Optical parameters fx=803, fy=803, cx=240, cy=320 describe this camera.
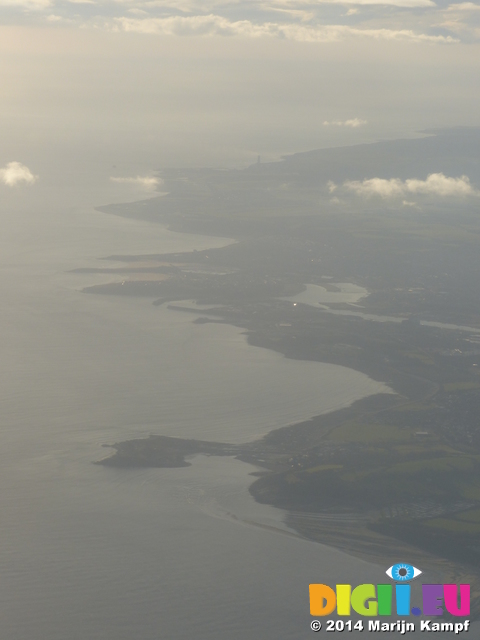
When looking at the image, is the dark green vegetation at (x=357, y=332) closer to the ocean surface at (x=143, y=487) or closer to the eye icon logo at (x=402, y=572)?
the eye icon logo at (x=402, y=572)

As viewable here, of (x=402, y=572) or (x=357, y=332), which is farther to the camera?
(x=357, y=332)

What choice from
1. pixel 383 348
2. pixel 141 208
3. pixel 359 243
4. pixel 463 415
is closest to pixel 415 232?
pixel 359 243

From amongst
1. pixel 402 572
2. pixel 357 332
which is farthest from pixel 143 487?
pixel 357 332

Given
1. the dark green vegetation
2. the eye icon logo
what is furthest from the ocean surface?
the dark green vegetation

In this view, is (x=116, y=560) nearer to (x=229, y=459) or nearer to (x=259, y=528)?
(x=259, y=528)

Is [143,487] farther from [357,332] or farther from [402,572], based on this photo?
[357,332]

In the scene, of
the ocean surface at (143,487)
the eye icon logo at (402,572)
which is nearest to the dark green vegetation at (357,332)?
the eye icon logo at (402,572)
